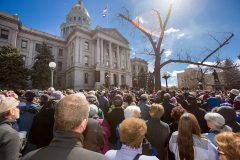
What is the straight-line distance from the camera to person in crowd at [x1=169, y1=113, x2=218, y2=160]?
2.44 metres

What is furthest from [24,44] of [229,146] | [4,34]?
[229,146]

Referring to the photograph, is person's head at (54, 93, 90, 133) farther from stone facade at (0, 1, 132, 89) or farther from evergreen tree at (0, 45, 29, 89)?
stone facade at (0, 1, 132, 89)

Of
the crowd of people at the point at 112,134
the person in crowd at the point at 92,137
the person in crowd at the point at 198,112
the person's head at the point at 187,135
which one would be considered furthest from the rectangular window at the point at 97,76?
the person's head at the point at 187,135

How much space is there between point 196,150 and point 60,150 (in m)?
2.21

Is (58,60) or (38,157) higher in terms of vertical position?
(58,60)

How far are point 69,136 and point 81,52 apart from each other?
43.9 metres

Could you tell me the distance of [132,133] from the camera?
212 cm

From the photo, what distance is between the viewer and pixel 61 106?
4.80ft

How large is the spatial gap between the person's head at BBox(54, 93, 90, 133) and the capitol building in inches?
1463

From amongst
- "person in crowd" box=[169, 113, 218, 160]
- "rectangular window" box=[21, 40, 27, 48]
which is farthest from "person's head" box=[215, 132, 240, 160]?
"rectangular window" box=[21, 40, 27, 48]

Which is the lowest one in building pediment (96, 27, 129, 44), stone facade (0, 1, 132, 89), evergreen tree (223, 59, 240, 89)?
evergreen tree (223, 59, 240, 89)

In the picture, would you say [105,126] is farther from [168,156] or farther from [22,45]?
[22,45]

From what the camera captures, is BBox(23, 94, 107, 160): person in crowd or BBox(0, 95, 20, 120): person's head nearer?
BBox(23, 94, 107, 160): person in crowd

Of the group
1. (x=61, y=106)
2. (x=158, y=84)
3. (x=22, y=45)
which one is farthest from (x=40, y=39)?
(x=61, y=106)
